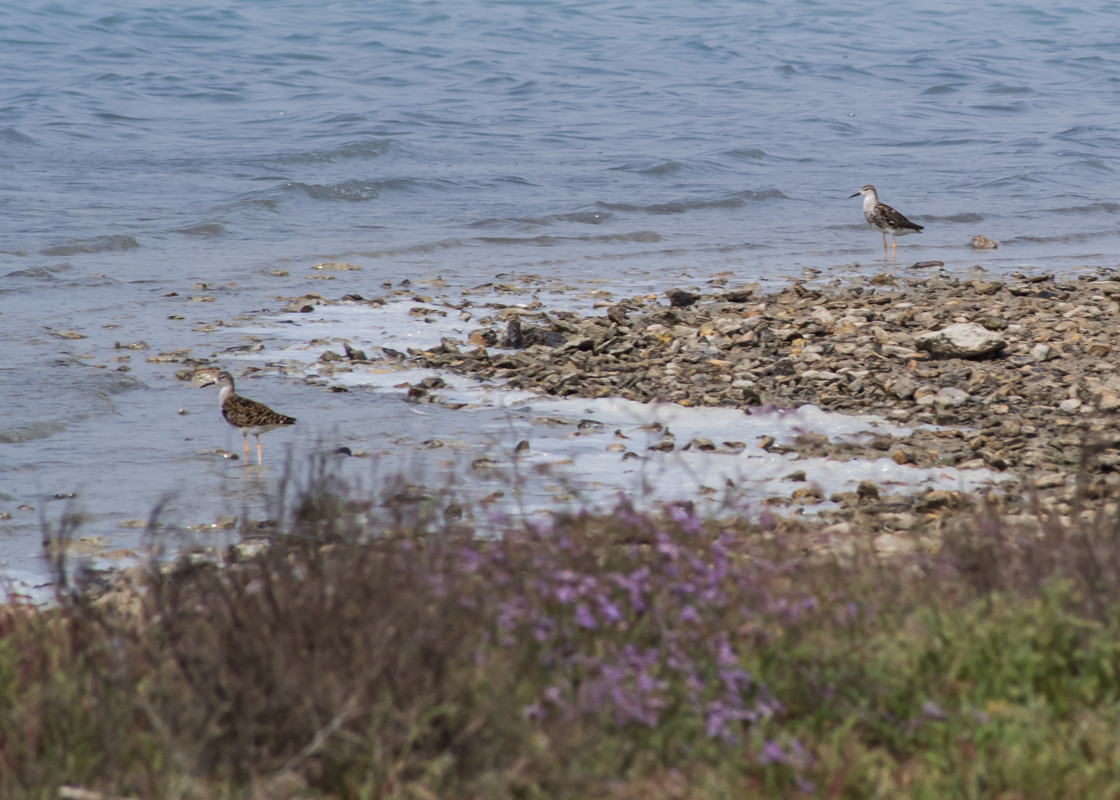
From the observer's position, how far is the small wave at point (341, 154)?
70.0 ft

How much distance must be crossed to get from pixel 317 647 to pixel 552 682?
64 cm

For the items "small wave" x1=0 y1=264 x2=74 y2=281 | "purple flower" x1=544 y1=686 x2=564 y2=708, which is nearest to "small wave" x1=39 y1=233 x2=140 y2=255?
"small wave" x1=0 y1=264 x2=74 y2=281

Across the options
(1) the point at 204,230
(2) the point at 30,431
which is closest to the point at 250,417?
(2) the point at 30,431

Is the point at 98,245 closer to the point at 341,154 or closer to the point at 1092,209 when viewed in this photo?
the point at 341,154

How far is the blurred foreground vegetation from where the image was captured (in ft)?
9.32

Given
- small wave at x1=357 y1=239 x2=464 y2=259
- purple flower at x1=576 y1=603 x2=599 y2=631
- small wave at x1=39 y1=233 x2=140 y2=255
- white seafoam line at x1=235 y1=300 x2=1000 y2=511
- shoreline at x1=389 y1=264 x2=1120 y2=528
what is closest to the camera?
purple flower at x1=576 y1=603 x2=599 y2=631

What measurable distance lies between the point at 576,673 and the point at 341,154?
65.2 ft

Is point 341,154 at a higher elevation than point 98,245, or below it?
below

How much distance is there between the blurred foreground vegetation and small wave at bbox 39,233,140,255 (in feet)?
38.7

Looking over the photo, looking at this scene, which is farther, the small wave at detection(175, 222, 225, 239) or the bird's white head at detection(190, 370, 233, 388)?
the small wave at detection(175, 222, 225, 239)

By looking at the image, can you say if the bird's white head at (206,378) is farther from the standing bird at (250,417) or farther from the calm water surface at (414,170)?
the standing bird at (250,417)

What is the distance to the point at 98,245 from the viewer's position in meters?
14.7

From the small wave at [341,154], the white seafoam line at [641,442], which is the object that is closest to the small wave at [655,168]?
the small wave at [341,154]

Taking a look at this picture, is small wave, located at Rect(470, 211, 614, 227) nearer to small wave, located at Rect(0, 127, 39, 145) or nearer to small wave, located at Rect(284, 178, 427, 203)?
small wave, located at Rect(284, 178, 427, 203)
